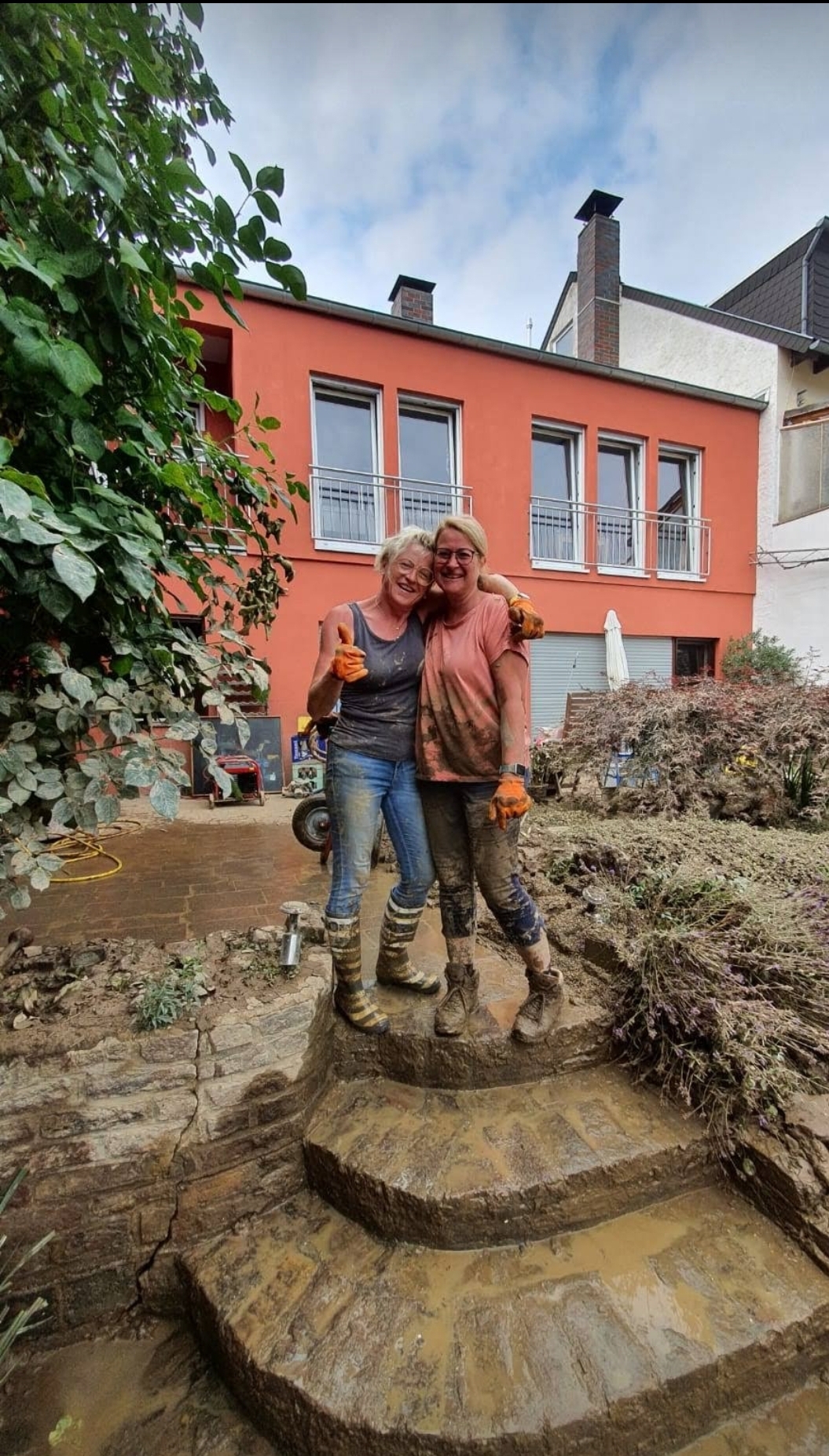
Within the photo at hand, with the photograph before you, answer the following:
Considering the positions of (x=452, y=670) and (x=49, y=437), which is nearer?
(x=49, y=437)

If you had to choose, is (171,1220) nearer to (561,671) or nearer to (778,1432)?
(778,1432)

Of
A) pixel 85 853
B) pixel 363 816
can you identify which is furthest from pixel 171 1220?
pixel 85 853

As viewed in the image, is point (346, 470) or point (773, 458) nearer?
point (346, 470)

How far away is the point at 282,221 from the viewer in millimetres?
1330

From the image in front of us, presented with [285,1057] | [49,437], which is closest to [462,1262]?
[285,1057]

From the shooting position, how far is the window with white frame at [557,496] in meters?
8.91

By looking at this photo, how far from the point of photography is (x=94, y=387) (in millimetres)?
1382

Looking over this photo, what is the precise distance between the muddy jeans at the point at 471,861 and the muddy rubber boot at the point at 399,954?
0.46ft

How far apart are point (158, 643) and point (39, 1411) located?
177 centimetres

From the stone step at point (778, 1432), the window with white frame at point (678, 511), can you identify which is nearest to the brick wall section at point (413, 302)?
the window with white frame at point (678, 511)

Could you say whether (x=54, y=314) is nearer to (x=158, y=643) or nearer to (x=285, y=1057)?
(x=158, y=643)

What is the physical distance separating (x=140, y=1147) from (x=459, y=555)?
181 centimetres

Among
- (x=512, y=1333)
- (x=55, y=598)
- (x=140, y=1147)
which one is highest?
(x=55, y=598)

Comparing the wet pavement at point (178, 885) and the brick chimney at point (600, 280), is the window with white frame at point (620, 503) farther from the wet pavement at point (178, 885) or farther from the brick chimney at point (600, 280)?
the wet pavement at point (178, 885)
